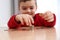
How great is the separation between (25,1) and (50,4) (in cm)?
93

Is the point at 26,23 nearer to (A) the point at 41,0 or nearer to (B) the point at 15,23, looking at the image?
(B) the point at 15,23

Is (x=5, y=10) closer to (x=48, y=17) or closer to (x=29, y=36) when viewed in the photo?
(x=48, y=17)

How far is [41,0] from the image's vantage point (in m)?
1.67

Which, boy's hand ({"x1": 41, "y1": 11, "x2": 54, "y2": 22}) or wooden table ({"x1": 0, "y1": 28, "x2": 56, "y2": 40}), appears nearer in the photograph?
wooden table ({"x1": 0, "y1": 28, "x2": 56, "y2": 40})

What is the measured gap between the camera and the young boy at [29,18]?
60cm

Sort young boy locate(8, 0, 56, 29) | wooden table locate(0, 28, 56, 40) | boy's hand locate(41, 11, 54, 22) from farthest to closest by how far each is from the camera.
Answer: boy's hand locate(41, 11, 54, 22)
young boy locate(8, 0, 56, 29)
wooden table locate(0, 28, 56, 40)

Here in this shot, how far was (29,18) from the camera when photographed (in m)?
0.59

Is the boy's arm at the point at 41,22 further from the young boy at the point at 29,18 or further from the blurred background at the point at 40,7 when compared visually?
the blurred background at the point at 40,7

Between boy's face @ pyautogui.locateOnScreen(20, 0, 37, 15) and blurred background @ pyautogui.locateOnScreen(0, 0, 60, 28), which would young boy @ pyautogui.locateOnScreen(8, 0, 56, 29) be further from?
blurred background @ pyautogui.locateOnScreen(0, 0, 60, 28)

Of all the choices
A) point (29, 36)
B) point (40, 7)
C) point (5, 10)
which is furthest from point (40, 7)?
point (29, 36)

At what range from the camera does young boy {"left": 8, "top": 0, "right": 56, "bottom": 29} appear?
1.97ft

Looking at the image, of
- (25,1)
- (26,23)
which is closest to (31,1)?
(25,1)

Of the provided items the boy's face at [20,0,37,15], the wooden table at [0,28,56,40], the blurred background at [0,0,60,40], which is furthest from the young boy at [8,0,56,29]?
the blurred background at [0,0,60,40]

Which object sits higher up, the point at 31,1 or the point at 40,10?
the point at 31,1
